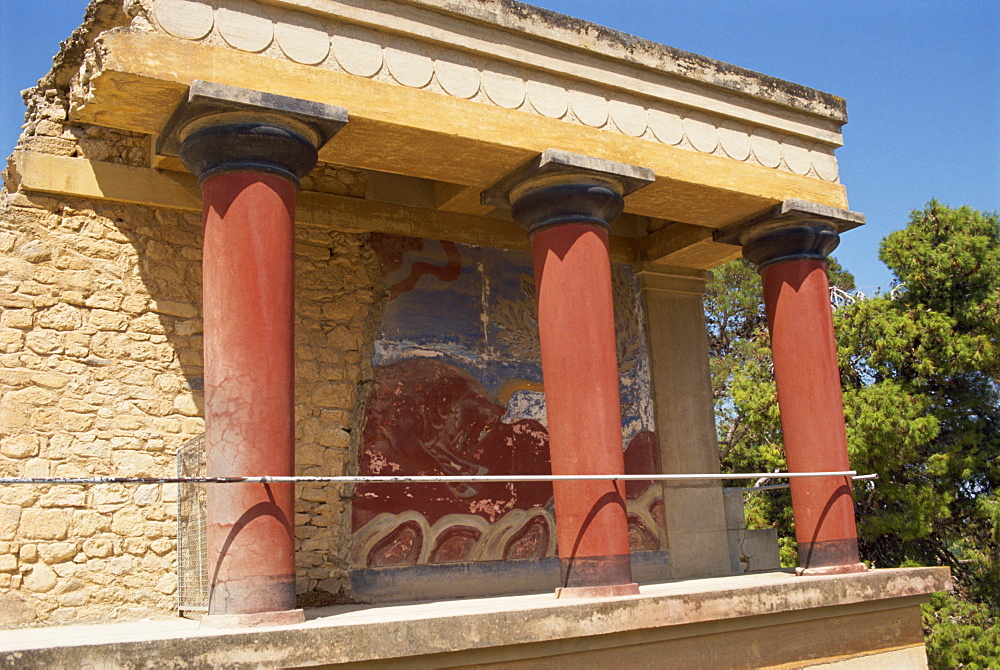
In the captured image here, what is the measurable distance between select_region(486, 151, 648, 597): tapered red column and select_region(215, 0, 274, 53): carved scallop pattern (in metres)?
1.84

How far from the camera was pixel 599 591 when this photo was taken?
5.65 meters

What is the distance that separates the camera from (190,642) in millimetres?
4023

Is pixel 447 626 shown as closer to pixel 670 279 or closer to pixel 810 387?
pixel 810 387

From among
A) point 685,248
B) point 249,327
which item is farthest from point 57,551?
point 685,248

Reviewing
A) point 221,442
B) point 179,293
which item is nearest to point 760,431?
point 179,293

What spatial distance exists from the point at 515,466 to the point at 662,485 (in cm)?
151

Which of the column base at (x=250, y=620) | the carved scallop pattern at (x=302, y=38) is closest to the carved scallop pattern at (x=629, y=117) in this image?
the carved scallop pattern at (x=302, y=38)

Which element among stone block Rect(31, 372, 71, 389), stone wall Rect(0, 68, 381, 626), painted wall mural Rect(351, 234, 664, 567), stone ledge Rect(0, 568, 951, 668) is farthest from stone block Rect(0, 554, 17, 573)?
painted wall mural Rect(351, 234, 664, 567)

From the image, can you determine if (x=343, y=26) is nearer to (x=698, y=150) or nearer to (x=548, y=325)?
(x=548, y=325)

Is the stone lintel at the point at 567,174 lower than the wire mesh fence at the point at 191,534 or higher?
higher

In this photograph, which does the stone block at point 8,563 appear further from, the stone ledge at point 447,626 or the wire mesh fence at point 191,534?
the wire mesh fence at point 191,534

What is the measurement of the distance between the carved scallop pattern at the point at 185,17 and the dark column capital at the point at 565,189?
214 cm

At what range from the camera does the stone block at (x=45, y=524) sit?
5.66 metres

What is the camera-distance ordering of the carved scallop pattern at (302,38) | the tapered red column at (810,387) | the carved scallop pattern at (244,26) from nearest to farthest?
the carved scallop pattern at (244,26) → the carved scallop pattern at (302,38) → the tapered red column at (810,387)
